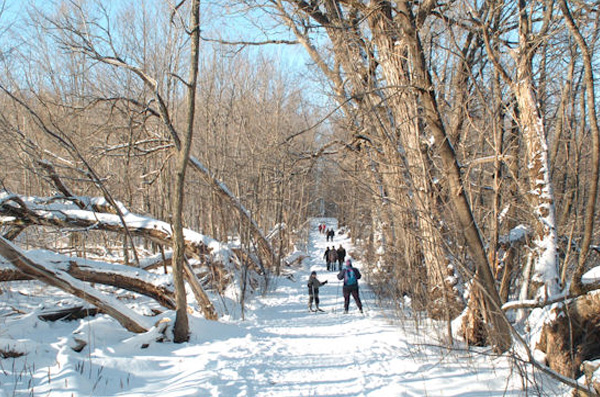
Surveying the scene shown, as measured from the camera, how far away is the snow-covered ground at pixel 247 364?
12.7ft

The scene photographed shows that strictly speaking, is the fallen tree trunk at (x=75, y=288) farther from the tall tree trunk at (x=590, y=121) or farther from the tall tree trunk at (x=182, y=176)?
the tall tree trunk at (x=590, y=121)

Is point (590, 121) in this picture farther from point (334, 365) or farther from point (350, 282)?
point (350, 282)

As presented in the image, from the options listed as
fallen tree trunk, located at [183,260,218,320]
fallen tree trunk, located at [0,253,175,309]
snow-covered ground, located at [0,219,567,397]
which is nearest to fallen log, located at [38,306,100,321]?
snow-covered ground, located at [0,219,567,397]

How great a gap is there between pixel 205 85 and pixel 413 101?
1096 centimetres

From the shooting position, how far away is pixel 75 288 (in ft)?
18.0

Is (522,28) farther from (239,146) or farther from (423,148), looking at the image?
(239,146)

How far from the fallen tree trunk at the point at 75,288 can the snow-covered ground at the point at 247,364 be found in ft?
0.61

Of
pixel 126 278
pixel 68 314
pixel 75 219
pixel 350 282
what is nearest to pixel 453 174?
pixel 350 282

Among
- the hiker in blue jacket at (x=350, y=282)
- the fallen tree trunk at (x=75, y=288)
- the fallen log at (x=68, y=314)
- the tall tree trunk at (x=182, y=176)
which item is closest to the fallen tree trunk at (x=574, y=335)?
the tall tree trunk at (x=182, y=176)

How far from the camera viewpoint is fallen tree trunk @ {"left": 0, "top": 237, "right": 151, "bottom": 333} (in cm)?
525

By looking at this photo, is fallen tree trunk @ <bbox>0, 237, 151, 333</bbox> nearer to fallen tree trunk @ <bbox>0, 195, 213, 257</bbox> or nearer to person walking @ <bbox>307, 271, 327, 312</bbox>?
fallen tree trunk @ <bbox>0, 195, 213, 257</bbox>

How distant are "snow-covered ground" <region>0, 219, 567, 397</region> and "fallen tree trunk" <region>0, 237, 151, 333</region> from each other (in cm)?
19

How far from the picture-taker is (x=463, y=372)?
4.47 m

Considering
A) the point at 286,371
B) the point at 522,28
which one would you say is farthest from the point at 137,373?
the point at 522,28
